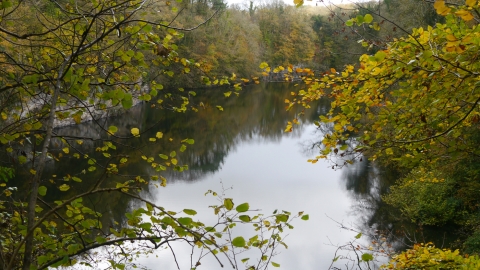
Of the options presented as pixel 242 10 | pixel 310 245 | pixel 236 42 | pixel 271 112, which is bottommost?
pixel 310 245

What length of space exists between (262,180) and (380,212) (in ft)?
14.0

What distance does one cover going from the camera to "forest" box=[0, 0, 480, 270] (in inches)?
69.6

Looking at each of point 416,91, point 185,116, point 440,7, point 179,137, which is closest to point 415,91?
point 416,91

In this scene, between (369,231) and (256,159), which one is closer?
(369,231)

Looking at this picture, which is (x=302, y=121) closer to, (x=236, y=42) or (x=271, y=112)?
(x=271, y=112)

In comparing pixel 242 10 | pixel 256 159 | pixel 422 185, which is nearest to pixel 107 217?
pixel 422 185

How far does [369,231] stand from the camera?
1026 centimetres

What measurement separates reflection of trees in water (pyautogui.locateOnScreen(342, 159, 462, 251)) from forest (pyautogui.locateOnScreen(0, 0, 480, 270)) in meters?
0.25

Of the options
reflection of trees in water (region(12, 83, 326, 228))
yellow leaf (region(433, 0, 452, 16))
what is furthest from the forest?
reflection of trees in water (region(12, 83, 326, 228))

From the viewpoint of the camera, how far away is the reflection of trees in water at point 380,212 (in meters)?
9.34

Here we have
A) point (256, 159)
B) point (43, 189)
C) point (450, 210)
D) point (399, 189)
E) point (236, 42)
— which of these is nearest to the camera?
point (43, 189)

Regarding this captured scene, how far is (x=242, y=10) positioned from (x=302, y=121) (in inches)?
1043

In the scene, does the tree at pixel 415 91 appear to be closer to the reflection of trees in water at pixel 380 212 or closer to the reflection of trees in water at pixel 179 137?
the reflection of trees in water at pixel 380 212

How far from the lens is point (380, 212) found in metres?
A: 11.5
